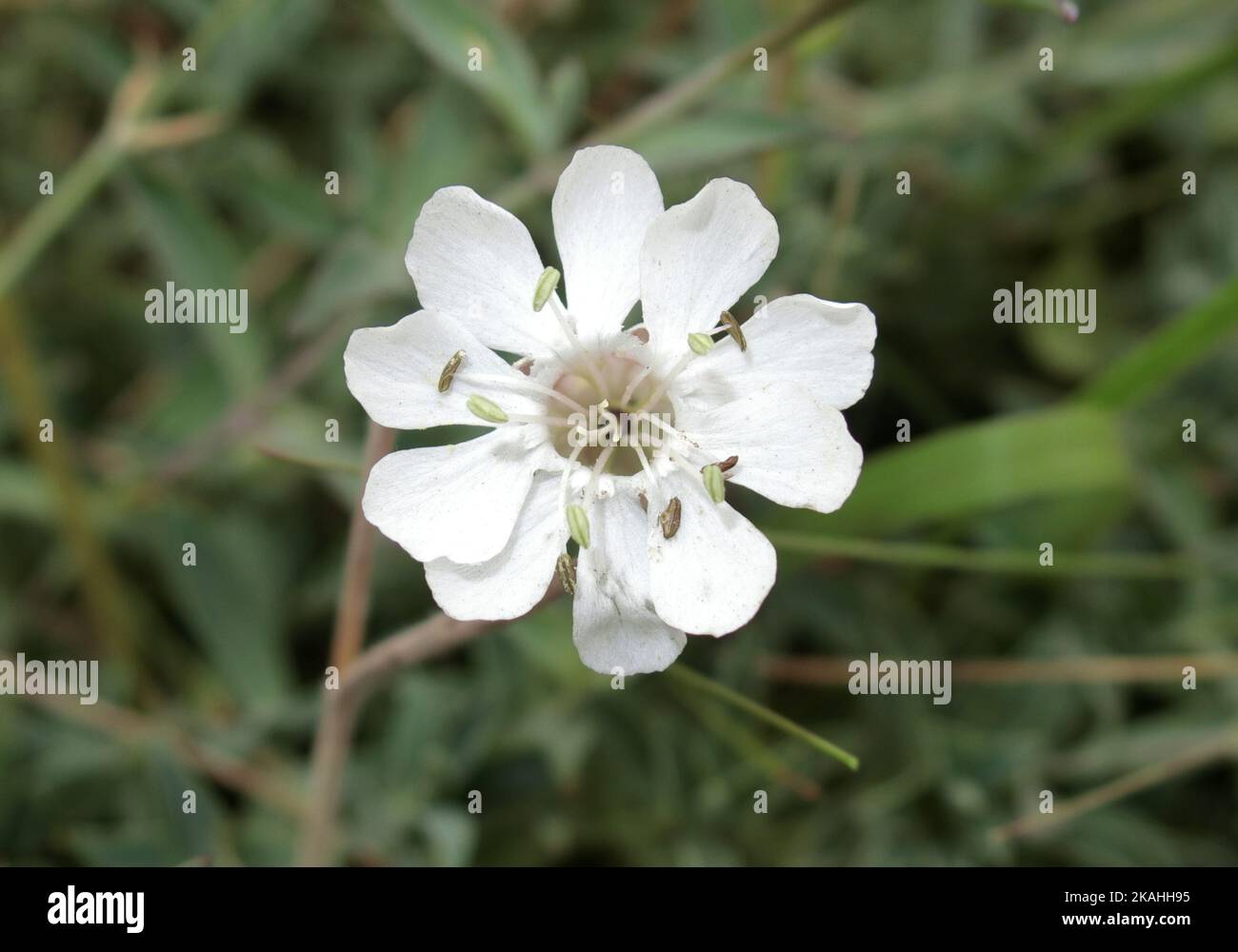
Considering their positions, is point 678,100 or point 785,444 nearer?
point 785,444

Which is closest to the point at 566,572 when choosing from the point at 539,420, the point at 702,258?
the point at 539,420

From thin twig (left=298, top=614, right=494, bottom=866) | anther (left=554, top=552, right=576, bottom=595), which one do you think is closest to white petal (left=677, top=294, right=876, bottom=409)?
anther (left=554, top=552, right=576, bottom=595)

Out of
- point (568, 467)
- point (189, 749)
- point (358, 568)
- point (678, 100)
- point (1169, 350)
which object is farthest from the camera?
point (189, 749)

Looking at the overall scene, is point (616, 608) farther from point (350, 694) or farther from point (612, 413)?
point (350, 694)

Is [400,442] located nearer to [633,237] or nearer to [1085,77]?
[633,237]

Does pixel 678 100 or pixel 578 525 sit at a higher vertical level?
pixel 678 100

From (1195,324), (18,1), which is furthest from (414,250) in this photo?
(18,1)
